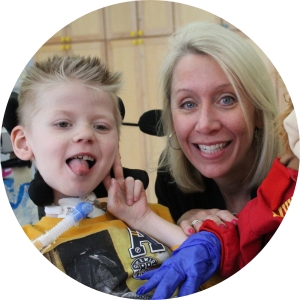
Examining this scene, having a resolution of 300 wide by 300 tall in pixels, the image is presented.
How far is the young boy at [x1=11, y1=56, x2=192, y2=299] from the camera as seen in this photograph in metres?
1.56

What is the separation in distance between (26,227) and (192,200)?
46 cm

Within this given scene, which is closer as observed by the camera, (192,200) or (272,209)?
(272,209)

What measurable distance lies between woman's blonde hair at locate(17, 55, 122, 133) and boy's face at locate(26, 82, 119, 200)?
2cm

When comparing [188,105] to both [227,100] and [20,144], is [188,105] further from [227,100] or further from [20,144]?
[20,144]

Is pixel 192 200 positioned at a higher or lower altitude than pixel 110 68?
lower

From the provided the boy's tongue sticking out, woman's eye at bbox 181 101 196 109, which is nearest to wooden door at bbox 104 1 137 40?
woman's eye at bbox 181 101 196 109

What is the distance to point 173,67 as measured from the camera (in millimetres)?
1567

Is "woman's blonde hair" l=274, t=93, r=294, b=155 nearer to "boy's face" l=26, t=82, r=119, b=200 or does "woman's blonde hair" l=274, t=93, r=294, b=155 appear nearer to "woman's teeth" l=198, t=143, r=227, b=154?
"woman's teeth" l=198, t=143, r=227, b=154

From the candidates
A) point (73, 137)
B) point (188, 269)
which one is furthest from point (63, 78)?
point (188, 269)

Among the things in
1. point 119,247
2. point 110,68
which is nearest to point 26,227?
point 119,247

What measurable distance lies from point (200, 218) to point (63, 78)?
53cm

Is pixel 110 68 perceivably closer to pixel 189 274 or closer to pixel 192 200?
pixel 192 200

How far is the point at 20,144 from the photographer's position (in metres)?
1.62

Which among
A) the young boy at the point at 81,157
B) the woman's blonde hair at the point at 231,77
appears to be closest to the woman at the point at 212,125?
the woman's blonde hair at the point at 231,77
